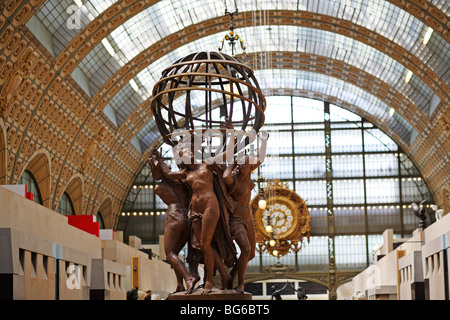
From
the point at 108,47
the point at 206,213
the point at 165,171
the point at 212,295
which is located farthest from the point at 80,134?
the point at 212,295

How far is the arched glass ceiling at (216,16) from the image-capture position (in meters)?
41.1

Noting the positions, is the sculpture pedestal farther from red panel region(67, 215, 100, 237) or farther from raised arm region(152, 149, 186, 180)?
red panel region(67, 215, 100, 237)

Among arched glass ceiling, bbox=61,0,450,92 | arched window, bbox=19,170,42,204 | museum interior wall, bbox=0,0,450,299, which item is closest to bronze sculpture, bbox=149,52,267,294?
museum interior wall, bbox=0,0,450,299

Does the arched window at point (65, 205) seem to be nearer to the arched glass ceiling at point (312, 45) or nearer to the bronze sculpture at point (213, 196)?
the arched glass ceiling at point (312, 45)

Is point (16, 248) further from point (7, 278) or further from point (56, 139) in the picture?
point (56, 139)

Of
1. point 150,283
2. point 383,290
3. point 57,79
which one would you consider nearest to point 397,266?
point 383,290

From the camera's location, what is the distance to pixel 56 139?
128 feet

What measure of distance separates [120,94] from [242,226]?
35.7m

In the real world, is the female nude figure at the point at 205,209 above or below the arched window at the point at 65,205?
below

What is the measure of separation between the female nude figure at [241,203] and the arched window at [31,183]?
2630cm

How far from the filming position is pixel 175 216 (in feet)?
42.7

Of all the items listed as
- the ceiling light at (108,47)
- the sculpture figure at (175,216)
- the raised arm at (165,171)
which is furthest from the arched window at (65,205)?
the raised arm at (165,171)

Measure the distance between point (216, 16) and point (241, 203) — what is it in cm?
3253

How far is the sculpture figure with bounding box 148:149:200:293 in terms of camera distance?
506 inches
